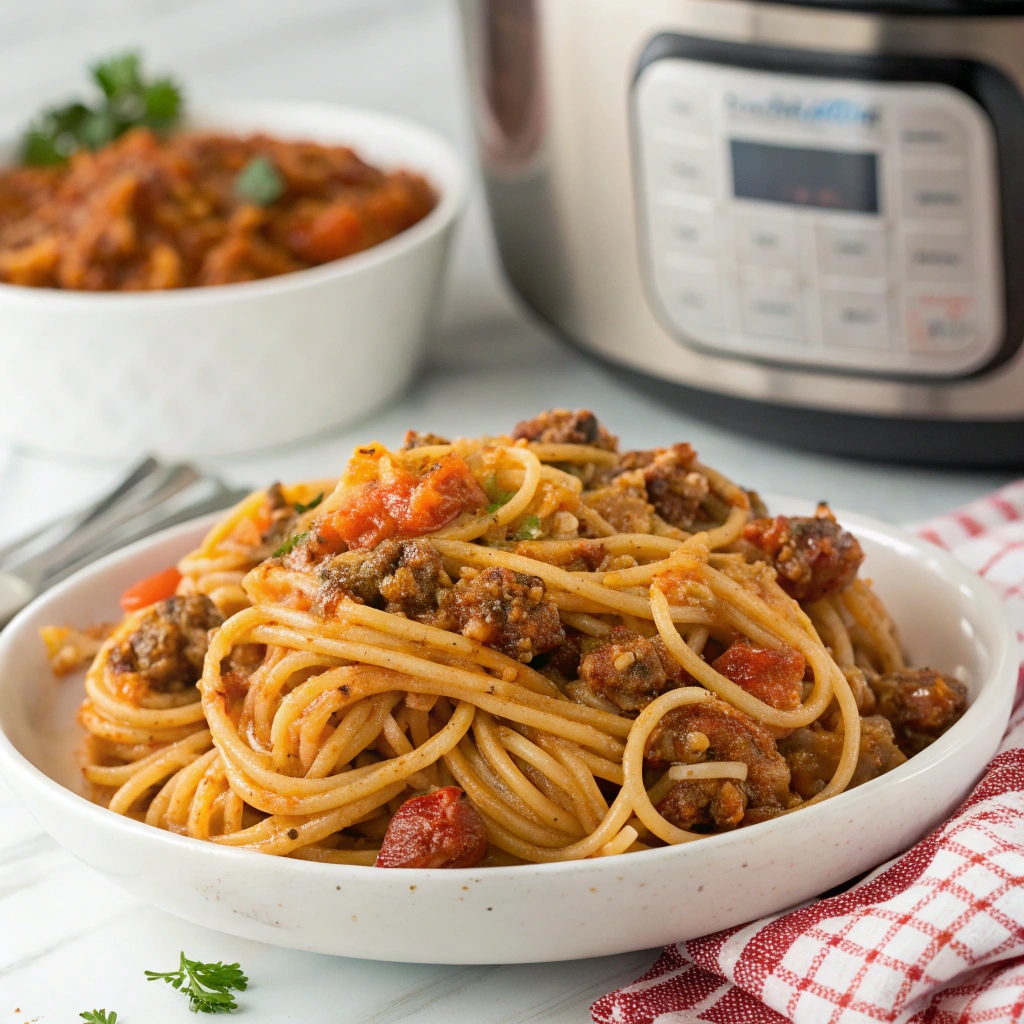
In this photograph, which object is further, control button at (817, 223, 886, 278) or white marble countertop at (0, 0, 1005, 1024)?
control button at (817, 223, 886, 278)

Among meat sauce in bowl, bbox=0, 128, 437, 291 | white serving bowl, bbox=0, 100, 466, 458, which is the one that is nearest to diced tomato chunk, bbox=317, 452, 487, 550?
white serving bowl, bbox=0, 100, 466, 458

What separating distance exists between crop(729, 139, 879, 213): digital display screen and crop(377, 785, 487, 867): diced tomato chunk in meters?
1.65

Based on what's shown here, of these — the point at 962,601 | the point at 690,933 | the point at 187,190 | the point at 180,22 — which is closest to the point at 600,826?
the point at 690,933

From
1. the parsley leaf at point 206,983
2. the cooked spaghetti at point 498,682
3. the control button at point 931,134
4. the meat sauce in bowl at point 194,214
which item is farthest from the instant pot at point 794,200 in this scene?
the parsley leaf at point 206,983

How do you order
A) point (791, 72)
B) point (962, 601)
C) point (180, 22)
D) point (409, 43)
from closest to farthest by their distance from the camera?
point (962, 601) < point (791, 72) < point (180, 22) < point (409, 43)

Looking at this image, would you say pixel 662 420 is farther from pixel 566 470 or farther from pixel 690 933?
pixel 690 933

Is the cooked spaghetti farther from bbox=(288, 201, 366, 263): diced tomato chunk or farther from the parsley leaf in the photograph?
bbox=(288, 201, 366, 263): diced tomato chunk

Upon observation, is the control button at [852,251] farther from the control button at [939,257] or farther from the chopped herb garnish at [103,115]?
the chopped herb garnish at [103,115]

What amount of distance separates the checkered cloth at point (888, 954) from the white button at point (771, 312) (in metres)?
1.43

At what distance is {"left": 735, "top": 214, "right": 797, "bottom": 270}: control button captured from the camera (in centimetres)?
306

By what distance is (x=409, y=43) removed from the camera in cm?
651

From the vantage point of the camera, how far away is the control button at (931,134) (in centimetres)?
283

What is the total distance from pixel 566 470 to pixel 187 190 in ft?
6.69

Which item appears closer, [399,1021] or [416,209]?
[399,1021]
